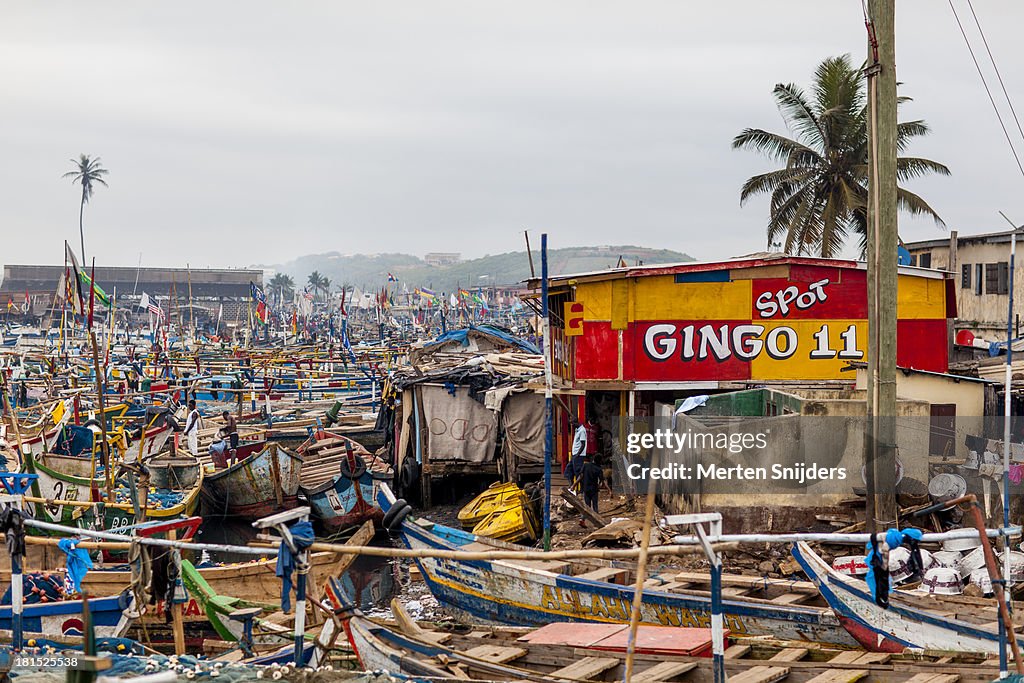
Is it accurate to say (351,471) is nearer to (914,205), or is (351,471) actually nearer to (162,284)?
(914,205)

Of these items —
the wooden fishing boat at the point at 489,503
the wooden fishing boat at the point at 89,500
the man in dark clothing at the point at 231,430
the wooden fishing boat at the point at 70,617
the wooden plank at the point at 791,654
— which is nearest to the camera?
the wooden plank at the point at 791,654

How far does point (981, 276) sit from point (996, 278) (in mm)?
647

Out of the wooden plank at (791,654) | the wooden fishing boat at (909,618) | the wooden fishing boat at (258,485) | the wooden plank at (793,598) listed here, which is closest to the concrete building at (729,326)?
the wooden plank at (793,598)

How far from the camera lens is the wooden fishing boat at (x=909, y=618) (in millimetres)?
10891

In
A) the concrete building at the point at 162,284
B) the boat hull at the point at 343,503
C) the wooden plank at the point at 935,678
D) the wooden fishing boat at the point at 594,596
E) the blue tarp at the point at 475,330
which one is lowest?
the boat hull at the point at 343,503

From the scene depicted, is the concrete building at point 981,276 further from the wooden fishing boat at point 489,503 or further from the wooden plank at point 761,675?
the wooden plank at point 761,675

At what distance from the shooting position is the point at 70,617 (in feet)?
44.4

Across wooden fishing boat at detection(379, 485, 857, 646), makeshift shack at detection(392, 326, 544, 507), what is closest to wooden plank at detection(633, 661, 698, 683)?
wooden fishing boat at detection(379, 485, 857, 646)

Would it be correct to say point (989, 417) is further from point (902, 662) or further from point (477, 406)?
point (477, 406)

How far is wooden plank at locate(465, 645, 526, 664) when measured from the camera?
10539mm

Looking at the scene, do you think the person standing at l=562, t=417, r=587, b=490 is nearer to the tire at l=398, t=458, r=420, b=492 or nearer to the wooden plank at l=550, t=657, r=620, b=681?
the tire at l=398, t=458, r=420, b=492

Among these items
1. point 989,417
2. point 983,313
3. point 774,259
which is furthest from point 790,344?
point 983,313

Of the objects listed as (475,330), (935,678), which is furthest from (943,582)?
(475,330)

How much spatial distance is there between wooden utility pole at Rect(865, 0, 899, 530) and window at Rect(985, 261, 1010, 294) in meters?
18.3
